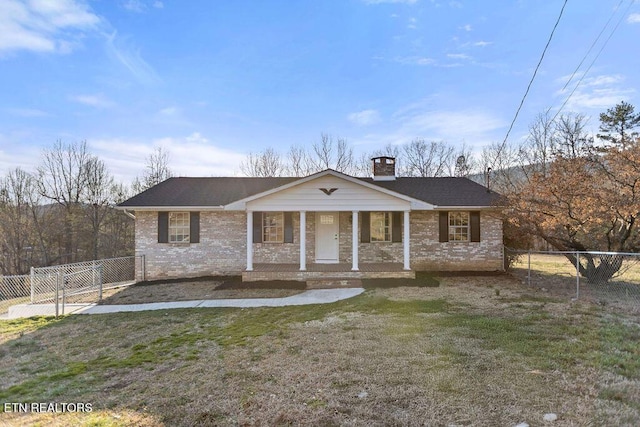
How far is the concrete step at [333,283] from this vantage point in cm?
1066

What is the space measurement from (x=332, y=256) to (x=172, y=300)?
608 centimetres

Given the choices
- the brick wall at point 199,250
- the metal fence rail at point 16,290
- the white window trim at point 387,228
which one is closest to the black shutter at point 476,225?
the white window trim at point 387,228

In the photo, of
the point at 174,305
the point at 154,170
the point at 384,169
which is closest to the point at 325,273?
the point at 174,305

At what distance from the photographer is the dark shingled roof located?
12867 millimetres

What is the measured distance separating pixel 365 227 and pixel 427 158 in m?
20.4

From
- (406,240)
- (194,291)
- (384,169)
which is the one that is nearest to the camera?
(194,291)

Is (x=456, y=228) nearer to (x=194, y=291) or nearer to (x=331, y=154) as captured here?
(x=194, y=291)

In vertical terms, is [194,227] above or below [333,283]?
above

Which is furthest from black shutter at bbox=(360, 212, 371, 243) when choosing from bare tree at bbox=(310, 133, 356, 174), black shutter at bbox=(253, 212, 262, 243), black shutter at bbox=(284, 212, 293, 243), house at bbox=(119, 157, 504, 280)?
bare tree at bbox=(310, 133, 356, 174)

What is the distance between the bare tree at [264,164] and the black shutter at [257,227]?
15839 millimetres

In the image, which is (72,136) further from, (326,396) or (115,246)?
(326,396)

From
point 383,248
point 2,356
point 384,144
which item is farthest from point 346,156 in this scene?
point 2,356

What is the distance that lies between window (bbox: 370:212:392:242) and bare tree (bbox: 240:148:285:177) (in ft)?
54.9

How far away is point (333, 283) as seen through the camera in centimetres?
1088
